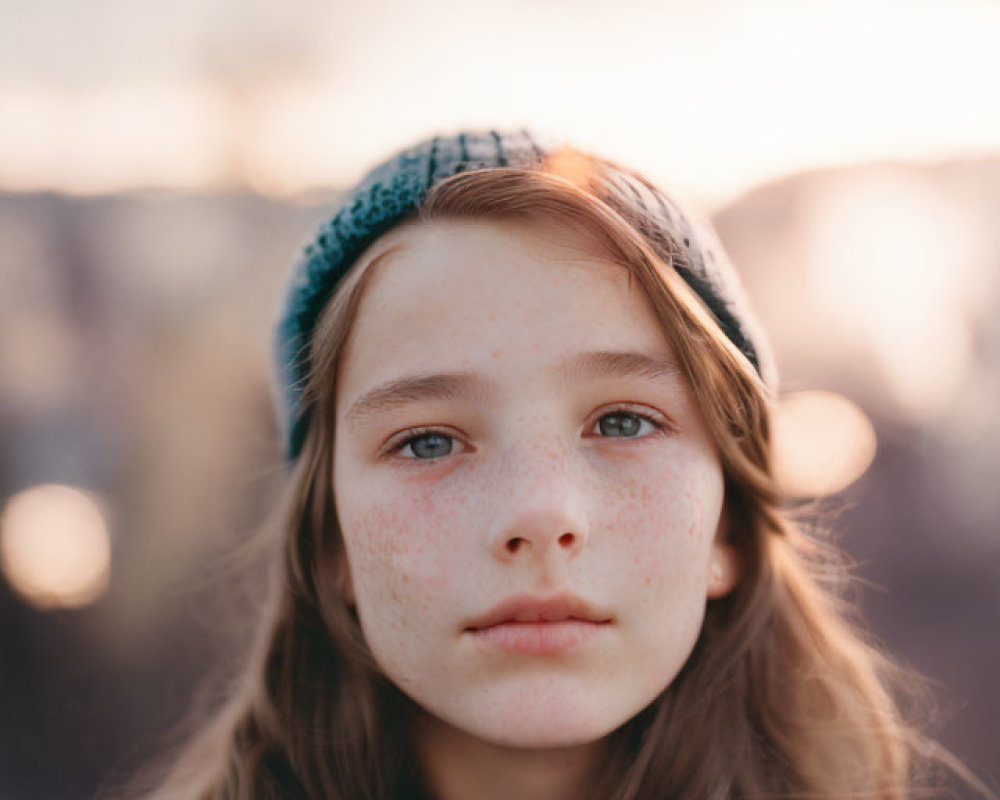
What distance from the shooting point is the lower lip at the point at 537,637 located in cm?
95

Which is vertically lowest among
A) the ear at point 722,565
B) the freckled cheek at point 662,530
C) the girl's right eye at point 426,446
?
the ear at point 722,565

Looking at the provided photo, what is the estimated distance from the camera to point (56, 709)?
264cm

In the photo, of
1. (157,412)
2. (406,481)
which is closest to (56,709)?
(157,412)

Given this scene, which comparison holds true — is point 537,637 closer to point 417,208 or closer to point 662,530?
point 662,530

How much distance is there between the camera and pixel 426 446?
41.1 inches

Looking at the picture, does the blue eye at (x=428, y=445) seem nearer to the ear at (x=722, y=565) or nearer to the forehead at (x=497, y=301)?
the forehead at (x=497, y=301)

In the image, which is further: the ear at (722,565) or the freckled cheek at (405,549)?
the ear at (722,565)

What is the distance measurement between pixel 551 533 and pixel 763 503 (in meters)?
0.43

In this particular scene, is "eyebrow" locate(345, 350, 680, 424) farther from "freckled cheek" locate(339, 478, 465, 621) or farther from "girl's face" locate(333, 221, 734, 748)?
"freckled cheek" locate(339, 478, 465, 621)

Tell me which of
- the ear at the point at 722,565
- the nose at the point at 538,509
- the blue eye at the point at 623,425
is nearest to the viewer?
the nose at the point at 538,509

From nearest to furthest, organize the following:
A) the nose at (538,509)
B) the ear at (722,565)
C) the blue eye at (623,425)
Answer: the nose at (538,509) < the blue eye at (623,425) < the ear at (722,565)

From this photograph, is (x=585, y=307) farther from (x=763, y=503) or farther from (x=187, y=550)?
(x=187, y=550)

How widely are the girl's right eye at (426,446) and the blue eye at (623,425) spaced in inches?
7.2

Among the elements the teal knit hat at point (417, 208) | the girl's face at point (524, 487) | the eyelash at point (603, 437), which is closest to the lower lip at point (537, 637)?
the girl's face at point (524, 487)
